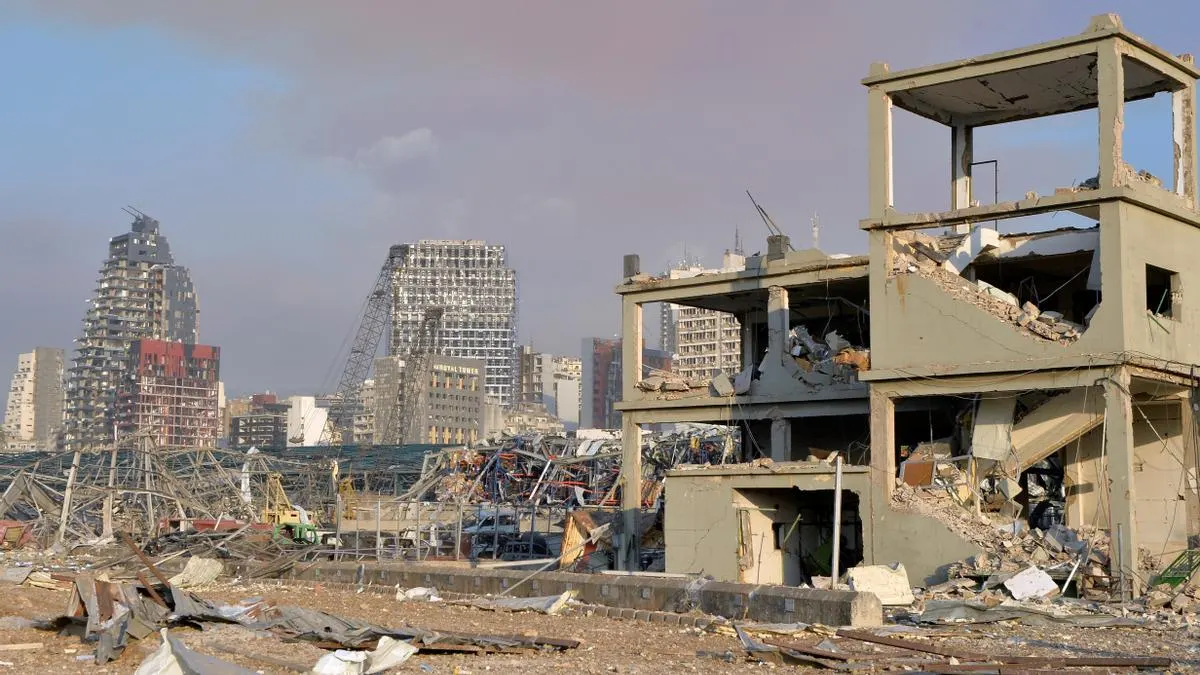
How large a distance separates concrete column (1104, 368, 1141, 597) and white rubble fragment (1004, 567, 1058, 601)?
5.42 ft

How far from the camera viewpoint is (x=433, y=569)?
106ft

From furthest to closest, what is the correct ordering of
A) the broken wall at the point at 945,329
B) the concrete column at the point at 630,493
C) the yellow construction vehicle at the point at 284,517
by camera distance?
1. the yellow construction vehicle at the point at 284,517
2. the concrete column at the point at 630,493
3. the broken wall at the point at 945,329

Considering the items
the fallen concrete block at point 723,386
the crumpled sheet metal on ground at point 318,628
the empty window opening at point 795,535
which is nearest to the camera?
the crumpled sheet metal on ground at point 318,628

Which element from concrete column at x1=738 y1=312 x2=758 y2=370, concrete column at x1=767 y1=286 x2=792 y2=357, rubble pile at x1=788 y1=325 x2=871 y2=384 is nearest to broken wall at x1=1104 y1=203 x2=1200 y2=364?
rubble pile at x1=788 y1=325 x2=871 y2=384

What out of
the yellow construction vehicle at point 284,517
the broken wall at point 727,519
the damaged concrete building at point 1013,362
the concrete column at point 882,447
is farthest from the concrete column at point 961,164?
the yellow construction vehicle at point 284,517

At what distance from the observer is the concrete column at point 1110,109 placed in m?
28.9

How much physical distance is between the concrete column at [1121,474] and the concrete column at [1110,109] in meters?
3.87

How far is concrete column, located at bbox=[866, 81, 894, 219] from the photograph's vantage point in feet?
105

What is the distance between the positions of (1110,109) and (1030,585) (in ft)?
30.5

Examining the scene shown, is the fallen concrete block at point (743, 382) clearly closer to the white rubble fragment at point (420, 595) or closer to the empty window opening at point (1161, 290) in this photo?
the empty window opening at point (1161, 290)

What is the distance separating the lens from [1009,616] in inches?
966

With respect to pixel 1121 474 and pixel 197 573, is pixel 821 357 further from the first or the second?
pixel 197 573

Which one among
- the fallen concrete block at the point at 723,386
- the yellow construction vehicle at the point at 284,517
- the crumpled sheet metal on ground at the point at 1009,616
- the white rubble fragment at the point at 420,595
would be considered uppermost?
the fallen concrete block at the point at 723,386

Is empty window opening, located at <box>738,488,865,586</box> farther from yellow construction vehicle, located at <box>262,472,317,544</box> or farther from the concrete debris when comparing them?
yellow construction vehicle, located at <box>262,472,317,544</box>
